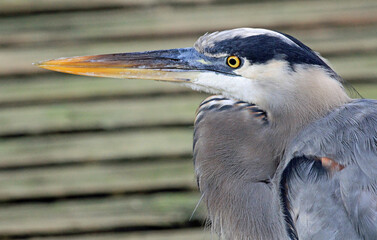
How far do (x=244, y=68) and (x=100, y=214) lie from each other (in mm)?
1997

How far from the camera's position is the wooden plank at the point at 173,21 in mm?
3242

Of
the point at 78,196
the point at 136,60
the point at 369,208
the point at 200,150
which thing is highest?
the point at 136,60

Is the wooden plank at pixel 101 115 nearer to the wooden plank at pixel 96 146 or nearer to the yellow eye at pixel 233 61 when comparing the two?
the wooden plank at pixel 96 146

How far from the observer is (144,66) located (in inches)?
70.3

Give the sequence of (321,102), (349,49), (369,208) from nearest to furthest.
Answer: (369,208), (321,102), (349,49)

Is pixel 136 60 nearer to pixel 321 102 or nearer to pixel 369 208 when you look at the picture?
pixel 321 102

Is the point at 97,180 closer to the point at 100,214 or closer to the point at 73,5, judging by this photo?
the point at 100,214

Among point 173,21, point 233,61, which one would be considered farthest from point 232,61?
point 173,21

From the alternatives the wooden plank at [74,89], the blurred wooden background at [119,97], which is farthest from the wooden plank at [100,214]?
the wooden plank at [74,89]

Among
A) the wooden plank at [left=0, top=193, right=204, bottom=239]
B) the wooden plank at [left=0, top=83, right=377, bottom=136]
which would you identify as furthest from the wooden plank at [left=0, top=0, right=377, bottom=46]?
the wooden plank at [left=0, top=193, right=204, bottom=239]

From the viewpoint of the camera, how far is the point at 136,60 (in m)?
1.79

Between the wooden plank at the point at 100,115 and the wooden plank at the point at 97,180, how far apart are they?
25cm

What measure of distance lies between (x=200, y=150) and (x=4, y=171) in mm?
1986

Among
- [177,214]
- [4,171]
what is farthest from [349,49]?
[4,171]
